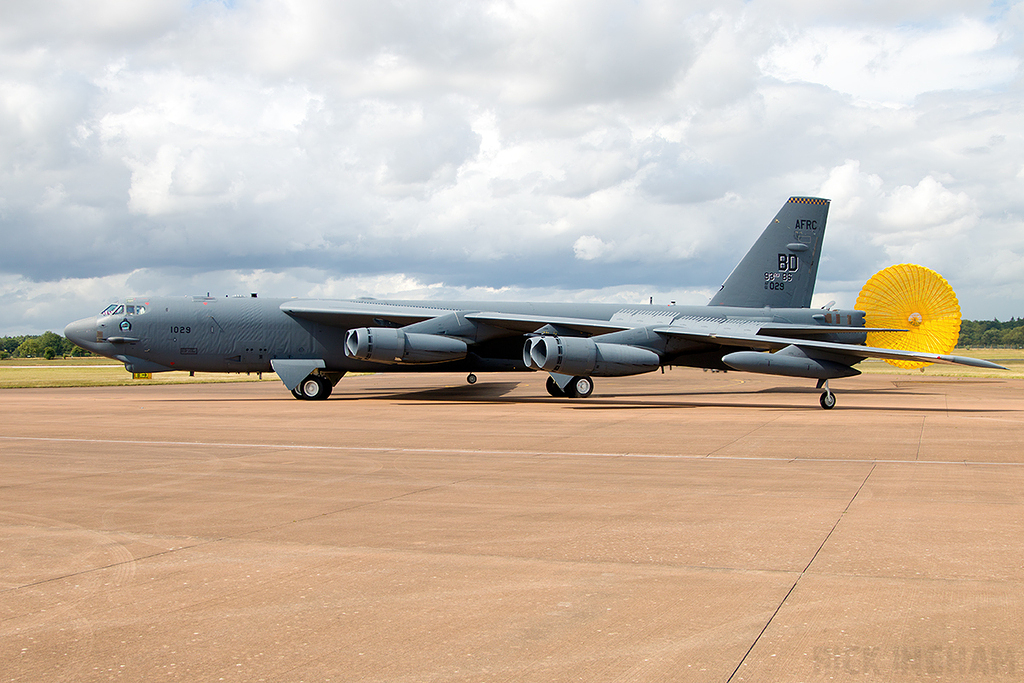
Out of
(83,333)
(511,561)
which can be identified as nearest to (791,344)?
(511,561)

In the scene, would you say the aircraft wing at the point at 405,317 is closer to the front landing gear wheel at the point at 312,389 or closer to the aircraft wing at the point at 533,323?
the aircraft wing at the point at 533,323

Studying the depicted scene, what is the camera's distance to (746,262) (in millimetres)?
28125

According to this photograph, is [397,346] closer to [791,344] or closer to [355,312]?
[355,312]

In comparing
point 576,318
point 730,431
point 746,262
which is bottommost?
point 730,431

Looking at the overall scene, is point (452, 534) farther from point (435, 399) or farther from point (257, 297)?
point (257, 297)

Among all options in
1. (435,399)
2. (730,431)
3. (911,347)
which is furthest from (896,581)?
(911,347)

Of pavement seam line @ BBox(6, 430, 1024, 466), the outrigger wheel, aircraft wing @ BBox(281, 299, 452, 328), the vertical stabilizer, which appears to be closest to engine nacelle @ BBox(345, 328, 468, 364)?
aircraft wing @ BBox(281, 299, 452, 328)

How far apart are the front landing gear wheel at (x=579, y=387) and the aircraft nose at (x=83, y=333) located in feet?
46.6

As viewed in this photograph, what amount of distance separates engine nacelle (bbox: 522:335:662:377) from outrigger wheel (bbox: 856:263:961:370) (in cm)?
1079

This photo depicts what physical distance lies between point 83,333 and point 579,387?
1482cm

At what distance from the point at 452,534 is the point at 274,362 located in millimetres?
18779

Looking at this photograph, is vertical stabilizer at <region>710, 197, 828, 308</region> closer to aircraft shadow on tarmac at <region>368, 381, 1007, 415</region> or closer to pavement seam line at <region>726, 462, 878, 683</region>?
aircraft shadow on tarmac at <region>368, 381, 1007, 415</region>

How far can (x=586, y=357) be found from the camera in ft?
72.7

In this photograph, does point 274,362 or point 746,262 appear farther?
point 746,262
